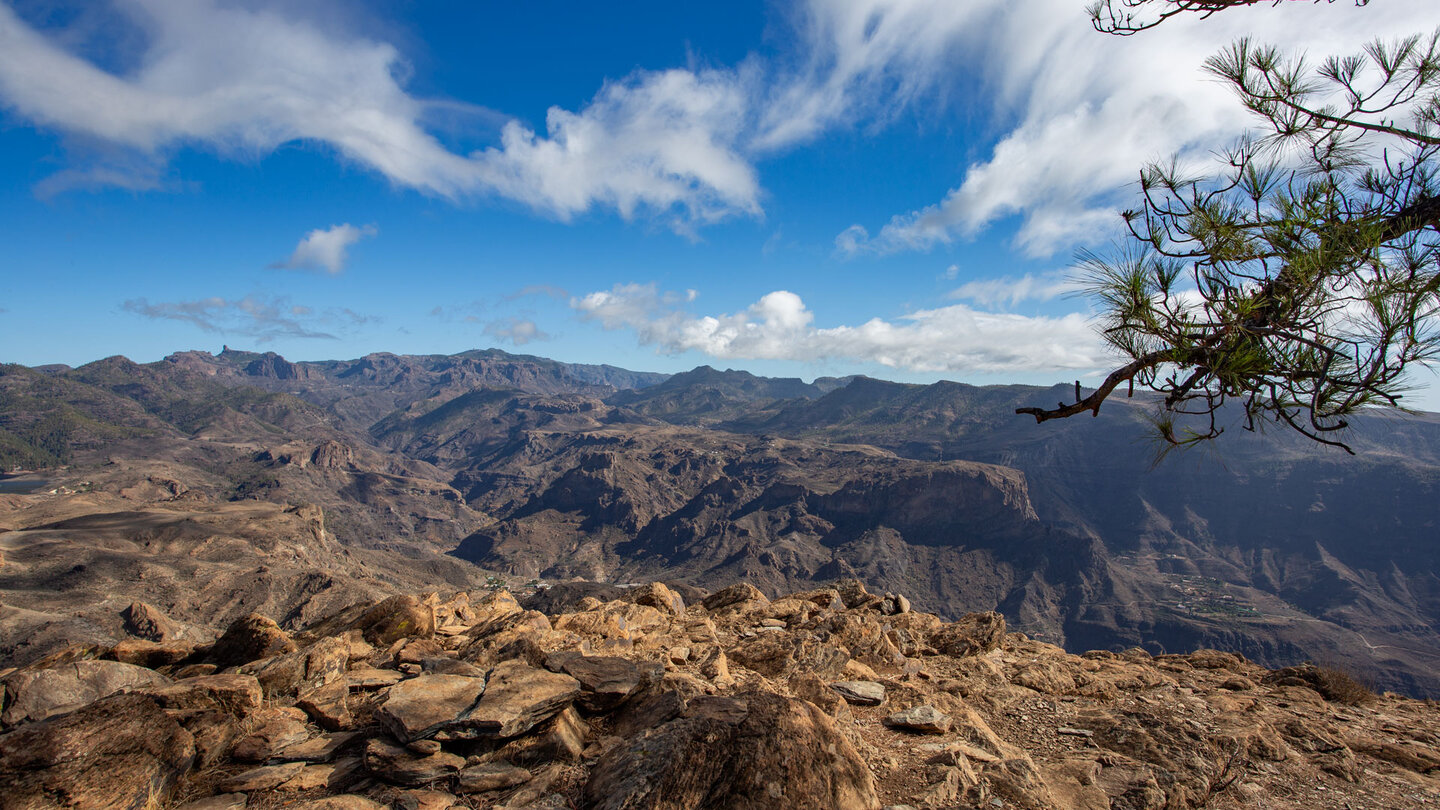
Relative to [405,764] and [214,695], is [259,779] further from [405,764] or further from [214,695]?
[214,695]

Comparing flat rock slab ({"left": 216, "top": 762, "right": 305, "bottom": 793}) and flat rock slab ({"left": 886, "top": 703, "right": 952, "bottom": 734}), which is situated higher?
flat rock slab ({"left": 216, "top": 762, "right": 305, "bottom": 793})

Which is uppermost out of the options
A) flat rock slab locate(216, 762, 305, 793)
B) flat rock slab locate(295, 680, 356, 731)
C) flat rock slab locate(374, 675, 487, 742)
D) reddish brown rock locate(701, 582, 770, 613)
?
flat rock slab locate(374, 675, 487, 742)

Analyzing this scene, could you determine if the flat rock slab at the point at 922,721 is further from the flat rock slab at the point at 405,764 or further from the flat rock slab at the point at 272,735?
the flat rock slab at the point at 272,735

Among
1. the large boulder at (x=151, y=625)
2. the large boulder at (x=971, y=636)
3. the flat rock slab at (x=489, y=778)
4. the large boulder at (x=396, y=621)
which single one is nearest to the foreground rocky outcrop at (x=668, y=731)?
the flat rock slab at (x=489, y=778)

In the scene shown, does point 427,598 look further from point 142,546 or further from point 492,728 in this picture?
point 142,546

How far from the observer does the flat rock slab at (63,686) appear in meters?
8.95

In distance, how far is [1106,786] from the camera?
7395mm

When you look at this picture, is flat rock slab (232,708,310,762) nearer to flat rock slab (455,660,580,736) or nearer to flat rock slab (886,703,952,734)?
flat rock slab (455,660,580,736)

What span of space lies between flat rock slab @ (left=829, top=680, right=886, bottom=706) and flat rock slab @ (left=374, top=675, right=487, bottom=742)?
19.5 feet

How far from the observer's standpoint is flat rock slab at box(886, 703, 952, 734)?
875 cm

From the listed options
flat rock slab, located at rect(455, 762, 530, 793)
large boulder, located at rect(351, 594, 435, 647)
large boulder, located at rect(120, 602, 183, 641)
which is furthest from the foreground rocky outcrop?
large boulder, located at rect(120, 602, 183, 641)

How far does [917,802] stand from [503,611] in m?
14.2

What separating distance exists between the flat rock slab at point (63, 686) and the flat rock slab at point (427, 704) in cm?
371

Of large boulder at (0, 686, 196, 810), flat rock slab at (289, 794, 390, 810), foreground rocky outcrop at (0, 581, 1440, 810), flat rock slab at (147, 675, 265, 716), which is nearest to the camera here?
flat rock slab at (289, 794, 390, 810)
